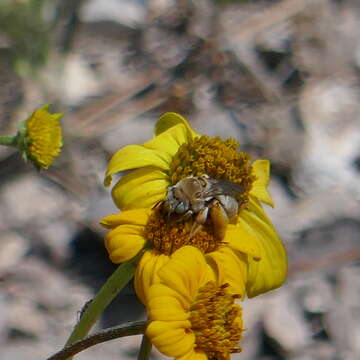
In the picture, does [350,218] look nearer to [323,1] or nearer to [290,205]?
[290,205]

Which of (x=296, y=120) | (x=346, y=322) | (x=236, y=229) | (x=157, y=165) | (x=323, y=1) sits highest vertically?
(x=323, y=1)

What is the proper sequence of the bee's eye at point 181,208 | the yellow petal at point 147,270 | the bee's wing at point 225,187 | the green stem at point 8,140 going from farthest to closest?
the green stem at point 8,140 → the bee's wing at point 225,187 → the bee's eye at point 181,208 → the yellow petal at point 147,270

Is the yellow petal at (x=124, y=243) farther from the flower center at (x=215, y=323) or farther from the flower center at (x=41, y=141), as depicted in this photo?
the flower center at (x=41, y=141)

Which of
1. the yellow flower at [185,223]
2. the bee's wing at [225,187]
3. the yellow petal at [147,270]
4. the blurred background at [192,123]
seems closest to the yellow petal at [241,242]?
the yellow flower at [185,223]

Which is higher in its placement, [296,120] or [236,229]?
[296,120]

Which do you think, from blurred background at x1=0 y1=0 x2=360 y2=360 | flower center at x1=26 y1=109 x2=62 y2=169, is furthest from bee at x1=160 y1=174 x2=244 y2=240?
blurred background at x1=0 y1=0 x2=360 y2=360

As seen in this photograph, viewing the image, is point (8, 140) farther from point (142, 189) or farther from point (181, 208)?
point (181, 208)

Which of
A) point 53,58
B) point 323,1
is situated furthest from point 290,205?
point 323,1
